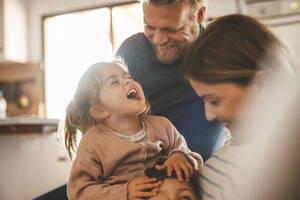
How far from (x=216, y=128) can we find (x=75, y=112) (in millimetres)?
179

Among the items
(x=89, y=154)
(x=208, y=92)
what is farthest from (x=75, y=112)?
(x=208, y=92)

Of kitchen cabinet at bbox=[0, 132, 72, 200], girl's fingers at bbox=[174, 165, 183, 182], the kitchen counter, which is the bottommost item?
kitchen cabinet at bbox=[0, 132, 72, 200]

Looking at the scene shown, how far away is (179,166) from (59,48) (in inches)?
13.4

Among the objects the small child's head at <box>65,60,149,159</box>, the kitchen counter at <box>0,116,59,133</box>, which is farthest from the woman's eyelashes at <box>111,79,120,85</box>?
the kitchen counter at <box>0,116,59,133</box>

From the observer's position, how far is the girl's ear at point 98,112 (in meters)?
0.34

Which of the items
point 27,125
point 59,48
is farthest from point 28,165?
point 59,48

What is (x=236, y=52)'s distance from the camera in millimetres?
272

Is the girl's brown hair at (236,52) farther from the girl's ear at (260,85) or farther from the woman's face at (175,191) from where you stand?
the woman's face at (175,191)

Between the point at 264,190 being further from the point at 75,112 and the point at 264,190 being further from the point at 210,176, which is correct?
the point at 75,112

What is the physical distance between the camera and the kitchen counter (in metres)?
0.54

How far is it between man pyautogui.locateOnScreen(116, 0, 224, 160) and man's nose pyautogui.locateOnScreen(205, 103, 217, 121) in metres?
0.02

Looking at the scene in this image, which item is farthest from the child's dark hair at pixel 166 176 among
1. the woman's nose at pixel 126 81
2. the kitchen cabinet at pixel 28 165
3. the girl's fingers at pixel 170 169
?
the kitchen cabinet at pixel 28 165

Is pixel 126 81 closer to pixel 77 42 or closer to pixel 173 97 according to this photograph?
pixel 173 97

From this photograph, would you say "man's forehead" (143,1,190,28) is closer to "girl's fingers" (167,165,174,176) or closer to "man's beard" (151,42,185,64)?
"man's beard" (151,42,185,64)
